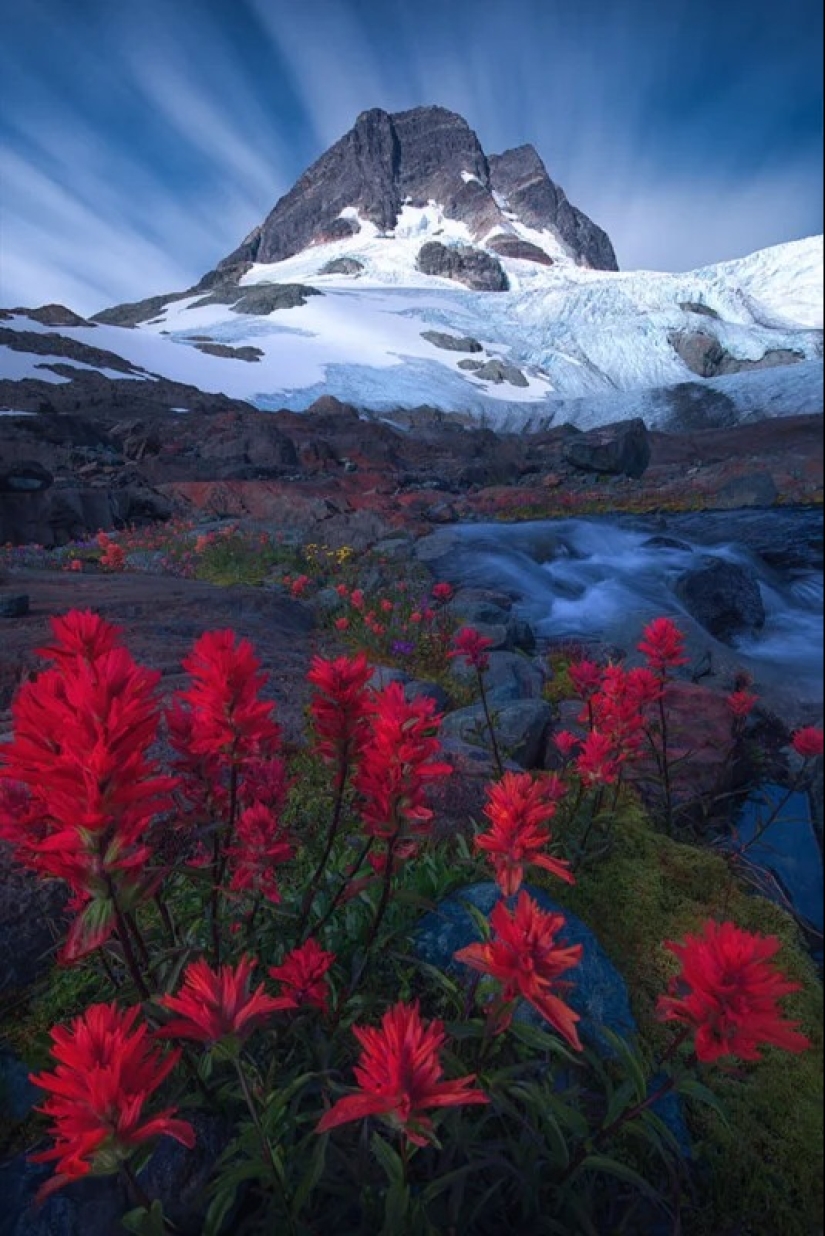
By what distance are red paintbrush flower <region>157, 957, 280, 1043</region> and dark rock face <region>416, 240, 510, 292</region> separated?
96.0m

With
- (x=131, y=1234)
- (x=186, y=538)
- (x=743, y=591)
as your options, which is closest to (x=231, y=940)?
(x=131, y=1234)

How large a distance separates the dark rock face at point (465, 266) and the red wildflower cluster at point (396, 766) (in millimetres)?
95608

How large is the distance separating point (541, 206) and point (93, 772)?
149 m

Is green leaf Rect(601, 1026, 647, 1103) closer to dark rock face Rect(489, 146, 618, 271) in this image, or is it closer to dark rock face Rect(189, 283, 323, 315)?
dark rock face Rect(189, 283, 323, 315)

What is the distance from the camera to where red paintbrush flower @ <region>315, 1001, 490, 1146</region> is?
0.85 m

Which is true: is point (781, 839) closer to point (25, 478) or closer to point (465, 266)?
point (25, 478)

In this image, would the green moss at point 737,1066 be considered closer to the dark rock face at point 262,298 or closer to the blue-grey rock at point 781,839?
the blue-grey rock at point 781,839

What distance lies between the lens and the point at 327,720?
1.29 m

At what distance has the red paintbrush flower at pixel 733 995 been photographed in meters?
0.85

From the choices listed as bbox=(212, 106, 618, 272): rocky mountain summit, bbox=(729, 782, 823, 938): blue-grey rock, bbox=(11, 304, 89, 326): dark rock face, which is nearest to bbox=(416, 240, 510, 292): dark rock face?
bbox=(212, 106, 618, 272): rocky mountain summit

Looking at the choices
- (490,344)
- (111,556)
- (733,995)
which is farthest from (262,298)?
(733,995)

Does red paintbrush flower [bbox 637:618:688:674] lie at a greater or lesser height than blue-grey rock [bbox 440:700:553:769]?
greater

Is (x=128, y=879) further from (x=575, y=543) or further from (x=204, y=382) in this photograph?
(x=204, y=382)

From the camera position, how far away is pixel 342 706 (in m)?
1.29
